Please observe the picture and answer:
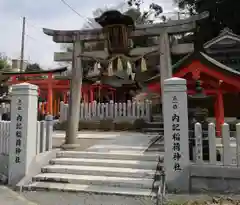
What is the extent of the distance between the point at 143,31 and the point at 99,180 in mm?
4877

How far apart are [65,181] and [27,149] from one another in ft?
4.08

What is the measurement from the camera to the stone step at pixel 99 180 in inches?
234

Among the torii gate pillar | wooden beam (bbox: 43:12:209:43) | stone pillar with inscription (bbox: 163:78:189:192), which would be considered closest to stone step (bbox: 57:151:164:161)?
the torii gate pillar

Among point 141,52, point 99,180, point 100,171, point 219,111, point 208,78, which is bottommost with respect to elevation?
point 99,180

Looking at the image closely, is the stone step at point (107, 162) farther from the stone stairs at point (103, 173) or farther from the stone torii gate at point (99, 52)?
the stone torii gate at point (99, 52)

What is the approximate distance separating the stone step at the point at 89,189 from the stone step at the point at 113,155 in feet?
4.12

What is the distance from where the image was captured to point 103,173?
649cm

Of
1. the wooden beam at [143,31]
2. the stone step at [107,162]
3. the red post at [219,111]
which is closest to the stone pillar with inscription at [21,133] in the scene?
the stone step at [107,162]

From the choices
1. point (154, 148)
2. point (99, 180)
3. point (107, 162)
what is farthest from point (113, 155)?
point (154, 148)

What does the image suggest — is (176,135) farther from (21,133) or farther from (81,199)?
(21,133)

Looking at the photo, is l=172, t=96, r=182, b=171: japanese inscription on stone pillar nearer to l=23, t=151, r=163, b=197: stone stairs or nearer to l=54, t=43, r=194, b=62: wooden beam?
l=23, t=151, r=163, b=197: stone stairs

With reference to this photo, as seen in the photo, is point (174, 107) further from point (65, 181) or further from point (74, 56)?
point (74, 56)

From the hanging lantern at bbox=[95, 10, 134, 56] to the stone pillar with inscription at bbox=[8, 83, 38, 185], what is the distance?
3.04 metres

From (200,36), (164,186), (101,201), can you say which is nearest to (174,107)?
(164,186)
